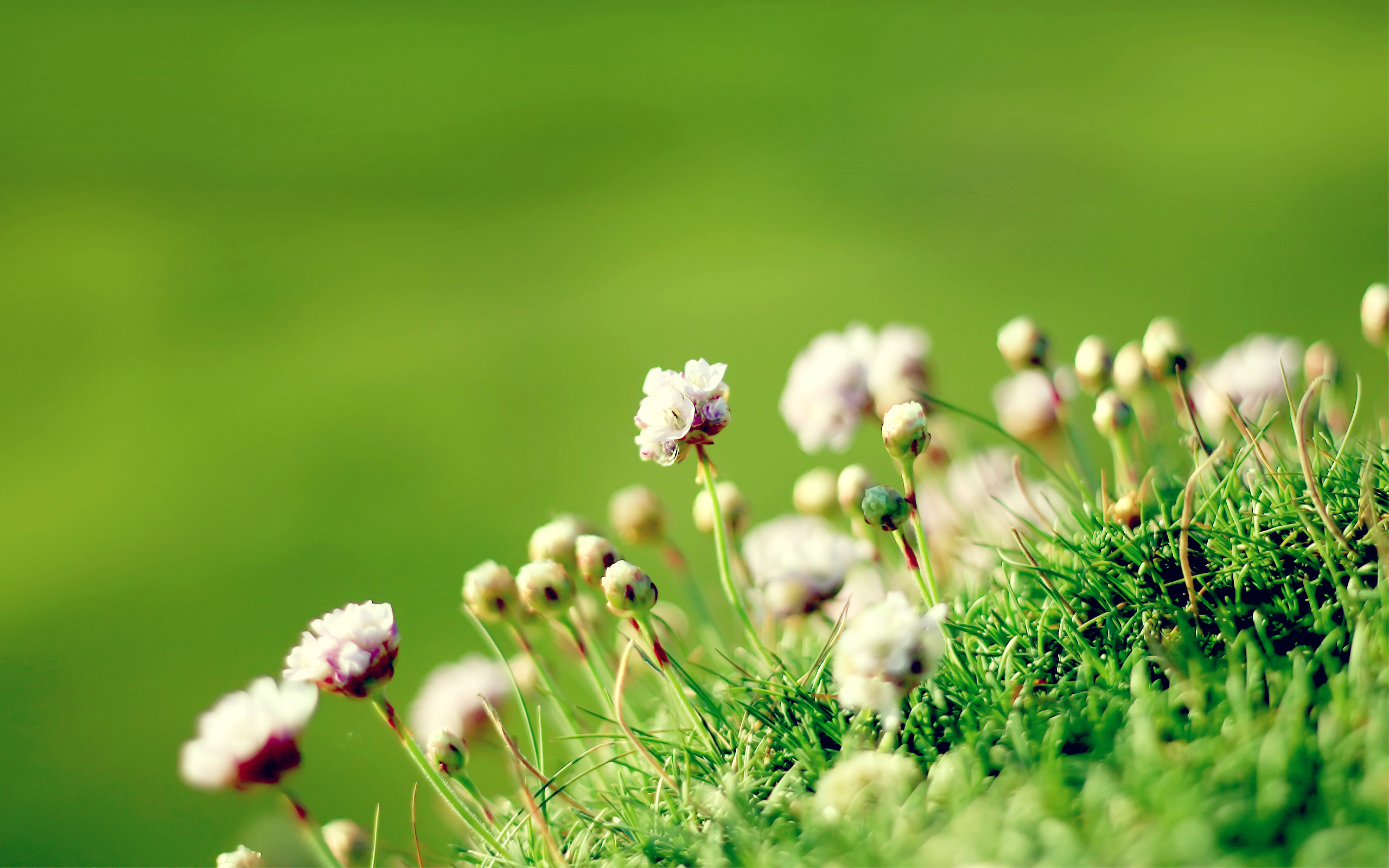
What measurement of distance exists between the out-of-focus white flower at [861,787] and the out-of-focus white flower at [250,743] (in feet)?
1.62

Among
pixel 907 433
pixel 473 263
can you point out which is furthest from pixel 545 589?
pixel 473 263

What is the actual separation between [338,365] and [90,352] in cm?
168

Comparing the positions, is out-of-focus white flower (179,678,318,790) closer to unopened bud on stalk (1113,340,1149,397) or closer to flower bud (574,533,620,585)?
flower bud (574,533,620,585)

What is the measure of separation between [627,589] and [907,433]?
0.33m

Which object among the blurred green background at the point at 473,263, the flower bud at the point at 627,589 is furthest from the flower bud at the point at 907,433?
the blurred green background at the point at 473,263

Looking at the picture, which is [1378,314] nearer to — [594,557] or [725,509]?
[725,509]

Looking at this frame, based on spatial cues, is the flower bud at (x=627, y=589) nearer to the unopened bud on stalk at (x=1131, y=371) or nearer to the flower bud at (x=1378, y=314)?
the unopened bud on stalk at (x=1131, y=371)

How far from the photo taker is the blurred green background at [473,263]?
3.99m

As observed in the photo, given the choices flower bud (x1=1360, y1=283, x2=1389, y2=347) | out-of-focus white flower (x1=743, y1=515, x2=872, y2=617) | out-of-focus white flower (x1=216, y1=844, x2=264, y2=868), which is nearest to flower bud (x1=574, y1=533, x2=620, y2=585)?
out-of-focus white flower (x1=743, y1=515, x2=872, y2=617)

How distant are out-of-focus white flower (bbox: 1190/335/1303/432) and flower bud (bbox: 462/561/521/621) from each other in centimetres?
97

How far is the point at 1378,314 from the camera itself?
3.97ft

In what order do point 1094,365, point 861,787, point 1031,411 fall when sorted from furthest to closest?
point 1031,411 → point 1094,365 → point 861,787

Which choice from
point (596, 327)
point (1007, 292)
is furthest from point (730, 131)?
point (1007, 292)

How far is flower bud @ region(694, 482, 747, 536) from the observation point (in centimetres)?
138
